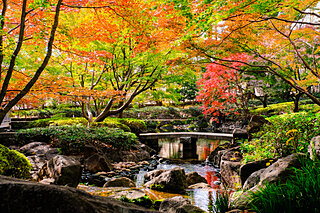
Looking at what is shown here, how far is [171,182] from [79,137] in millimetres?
5012

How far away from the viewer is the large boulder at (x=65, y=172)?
4246mm

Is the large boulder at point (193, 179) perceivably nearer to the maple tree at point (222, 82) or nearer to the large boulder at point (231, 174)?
the large boulder at point (231, 174)

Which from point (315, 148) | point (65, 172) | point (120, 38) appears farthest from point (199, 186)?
point (120, 38)

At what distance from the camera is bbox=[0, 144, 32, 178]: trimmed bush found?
3.80 meters

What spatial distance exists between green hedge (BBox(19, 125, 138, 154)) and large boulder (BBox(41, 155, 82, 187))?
3671 millimetres

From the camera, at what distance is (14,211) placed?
1.02 meters

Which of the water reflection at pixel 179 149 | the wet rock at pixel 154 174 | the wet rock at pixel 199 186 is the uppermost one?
the wet rock at pixel 154 174

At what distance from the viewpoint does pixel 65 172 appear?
4.29m

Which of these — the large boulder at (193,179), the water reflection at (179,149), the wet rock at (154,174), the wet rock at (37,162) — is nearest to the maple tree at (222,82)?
the water reflection at (179,149)

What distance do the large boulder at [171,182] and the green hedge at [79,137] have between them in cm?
382

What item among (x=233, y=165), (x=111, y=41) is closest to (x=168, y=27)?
(x=111, y=41)

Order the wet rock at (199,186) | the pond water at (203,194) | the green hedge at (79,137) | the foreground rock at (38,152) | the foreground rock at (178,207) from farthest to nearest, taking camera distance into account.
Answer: the green hedge at (79,137), the foreground rock at (38,152), the wet rock at (199,186), the pond water at (203,194), the foreground rock at (178,207)

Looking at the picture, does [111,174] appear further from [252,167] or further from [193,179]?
[252,167]

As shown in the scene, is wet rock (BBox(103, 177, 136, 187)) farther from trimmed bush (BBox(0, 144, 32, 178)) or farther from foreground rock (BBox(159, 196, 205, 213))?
foreground rock (BBox(159, 196, 205, 213))
